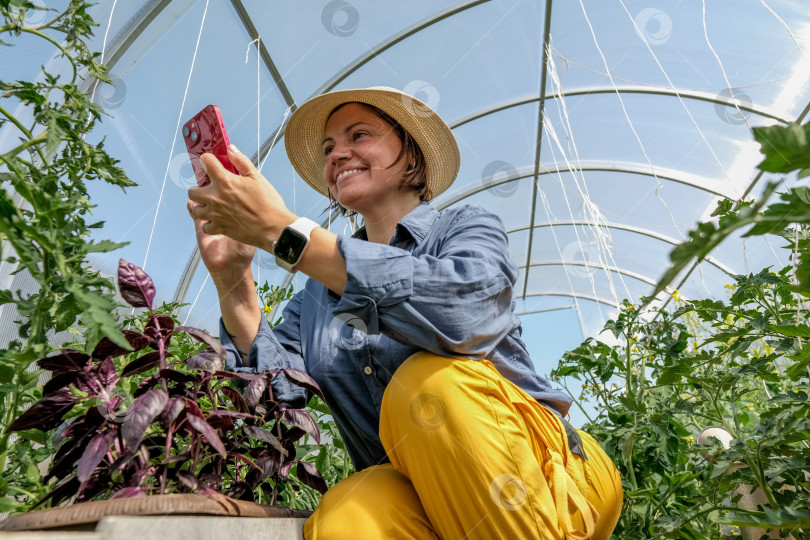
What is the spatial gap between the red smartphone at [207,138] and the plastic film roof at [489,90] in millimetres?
1372

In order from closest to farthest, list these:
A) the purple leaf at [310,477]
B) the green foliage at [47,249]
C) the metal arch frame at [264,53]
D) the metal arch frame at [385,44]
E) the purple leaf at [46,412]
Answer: the green foliage at [47,249] → the purple leaf at [46,412] → the purple leaf at [310,477] → the metal arch frame at [264,53] → the metal arch frame at [385,44]

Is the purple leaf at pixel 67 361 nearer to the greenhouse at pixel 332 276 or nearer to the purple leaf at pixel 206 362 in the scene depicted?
the greenhouse at pixel 332 276

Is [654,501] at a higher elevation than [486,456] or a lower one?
lower

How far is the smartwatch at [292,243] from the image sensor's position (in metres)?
1.06

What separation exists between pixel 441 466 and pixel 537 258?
855cm

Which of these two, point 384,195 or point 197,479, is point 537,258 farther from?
point 197,479

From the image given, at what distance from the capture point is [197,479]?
99 cm

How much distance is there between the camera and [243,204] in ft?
3.53

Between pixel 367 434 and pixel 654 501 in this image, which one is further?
pixel 654 501

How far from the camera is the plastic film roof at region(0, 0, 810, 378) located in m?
3.22

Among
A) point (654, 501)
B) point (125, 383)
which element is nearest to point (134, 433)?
point (125, 383)

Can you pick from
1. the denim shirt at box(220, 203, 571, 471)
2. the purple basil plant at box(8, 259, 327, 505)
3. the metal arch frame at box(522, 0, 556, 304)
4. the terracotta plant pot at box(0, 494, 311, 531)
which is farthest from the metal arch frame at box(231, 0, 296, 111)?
the terracotta plant pot at box(0, 494, 311, 531)

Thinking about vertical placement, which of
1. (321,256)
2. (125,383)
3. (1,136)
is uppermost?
(1,136)

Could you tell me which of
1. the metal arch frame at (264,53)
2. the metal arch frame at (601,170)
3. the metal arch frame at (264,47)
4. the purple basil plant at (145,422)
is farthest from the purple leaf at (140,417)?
the metal arch frame at (601,170)
